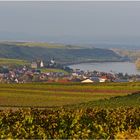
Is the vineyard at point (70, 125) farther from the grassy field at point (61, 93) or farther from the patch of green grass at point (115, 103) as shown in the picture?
the grassy field at point (61, 93)

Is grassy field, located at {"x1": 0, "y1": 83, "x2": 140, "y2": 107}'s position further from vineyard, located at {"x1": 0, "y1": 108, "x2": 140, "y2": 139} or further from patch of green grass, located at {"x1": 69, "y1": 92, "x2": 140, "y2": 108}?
vineyard, located at {"x1": 0, "y1": 108, "x2": 140, "y2": 139}

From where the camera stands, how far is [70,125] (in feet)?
55.7

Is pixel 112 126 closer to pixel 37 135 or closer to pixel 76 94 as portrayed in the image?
pixel 37 135

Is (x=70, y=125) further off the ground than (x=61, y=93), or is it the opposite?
(x=70, y=125)

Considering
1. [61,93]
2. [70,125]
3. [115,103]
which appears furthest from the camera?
[61,93]

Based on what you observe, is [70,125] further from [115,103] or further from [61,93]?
[61,93]

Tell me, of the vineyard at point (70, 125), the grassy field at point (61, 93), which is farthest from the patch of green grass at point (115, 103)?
the vineyard at point (70, 125)

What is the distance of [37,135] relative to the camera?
15.9 metres

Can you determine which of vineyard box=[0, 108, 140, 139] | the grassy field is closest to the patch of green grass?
the grassy field

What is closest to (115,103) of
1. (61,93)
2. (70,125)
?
(70,125)

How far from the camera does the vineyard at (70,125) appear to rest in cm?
1582

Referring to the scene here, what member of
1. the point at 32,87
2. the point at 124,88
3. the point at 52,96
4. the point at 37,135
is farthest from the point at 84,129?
the point at 32,87

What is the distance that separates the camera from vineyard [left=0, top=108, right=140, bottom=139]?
15820 mm

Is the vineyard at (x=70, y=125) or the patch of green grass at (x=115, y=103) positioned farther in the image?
the patch of green grass at (x=115, y=103)
